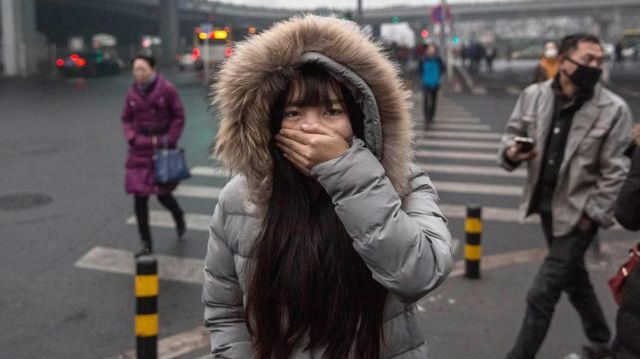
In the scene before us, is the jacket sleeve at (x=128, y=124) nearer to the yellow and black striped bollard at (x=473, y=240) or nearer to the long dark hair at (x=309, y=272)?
the yellow and black striped bollard at (x=473, y=240)

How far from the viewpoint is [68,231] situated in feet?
24.9

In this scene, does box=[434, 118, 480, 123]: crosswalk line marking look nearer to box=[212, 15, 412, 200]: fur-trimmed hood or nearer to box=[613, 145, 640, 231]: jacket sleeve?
box=[613, 145, 640, 231]: jacket sleeve

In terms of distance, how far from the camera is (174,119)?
6.97 m

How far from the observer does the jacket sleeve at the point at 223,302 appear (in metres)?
2.22

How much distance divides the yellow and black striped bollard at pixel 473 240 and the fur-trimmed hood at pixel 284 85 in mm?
3852

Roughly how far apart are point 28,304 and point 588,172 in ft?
14.0

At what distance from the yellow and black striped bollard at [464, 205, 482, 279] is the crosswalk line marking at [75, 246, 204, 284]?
7.63ft

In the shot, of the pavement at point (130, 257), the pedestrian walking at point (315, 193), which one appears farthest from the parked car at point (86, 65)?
the pedestrian walking at point (315, 193)

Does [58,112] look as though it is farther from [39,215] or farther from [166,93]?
[166,93]

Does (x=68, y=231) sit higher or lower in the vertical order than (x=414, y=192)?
lower

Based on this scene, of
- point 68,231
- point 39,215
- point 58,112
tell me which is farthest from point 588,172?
point 58,112

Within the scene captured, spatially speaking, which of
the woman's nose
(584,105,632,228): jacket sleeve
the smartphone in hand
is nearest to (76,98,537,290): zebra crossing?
the smartphone in hand

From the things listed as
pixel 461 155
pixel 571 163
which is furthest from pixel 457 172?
pixel 571 163

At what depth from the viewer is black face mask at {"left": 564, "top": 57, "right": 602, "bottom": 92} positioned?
3.91m
